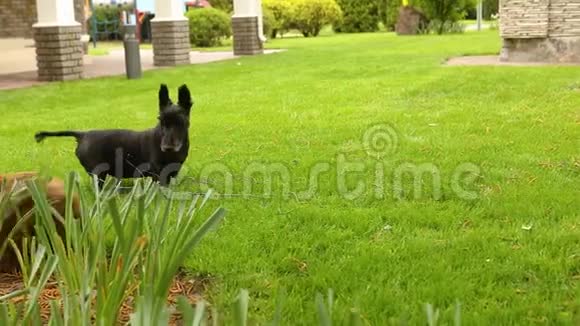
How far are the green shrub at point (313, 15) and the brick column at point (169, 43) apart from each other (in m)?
16.3

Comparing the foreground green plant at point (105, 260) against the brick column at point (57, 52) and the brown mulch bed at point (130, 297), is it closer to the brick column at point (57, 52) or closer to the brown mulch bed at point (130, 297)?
the brown mulch bed at point (130, 297)

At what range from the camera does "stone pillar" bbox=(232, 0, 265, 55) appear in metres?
19.2

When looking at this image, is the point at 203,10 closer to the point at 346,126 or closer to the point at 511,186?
the point at 346,126

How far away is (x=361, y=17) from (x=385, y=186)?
101 feet

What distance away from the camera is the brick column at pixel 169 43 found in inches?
645

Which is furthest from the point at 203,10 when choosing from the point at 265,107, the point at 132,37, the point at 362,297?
the point at 362,297

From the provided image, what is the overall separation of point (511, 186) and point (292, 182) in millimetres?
1380

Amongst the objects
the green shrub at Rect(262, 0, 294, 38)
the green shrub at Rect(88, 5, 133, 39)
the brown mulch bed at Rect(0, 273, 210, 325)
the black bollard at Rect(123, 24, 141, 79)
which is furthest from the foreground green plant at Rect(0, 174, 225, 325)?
the green shrub at Rect(88, 5, 133, 39)

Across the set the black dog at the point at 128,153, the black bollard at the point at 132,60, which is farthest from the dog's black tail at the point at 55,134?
the black bollard at the point at 132,60

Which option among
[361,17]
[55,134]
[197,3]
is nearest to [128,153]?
[55,134]

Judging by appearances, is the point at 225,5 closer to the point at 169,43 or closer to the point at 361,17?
the point at 361,17

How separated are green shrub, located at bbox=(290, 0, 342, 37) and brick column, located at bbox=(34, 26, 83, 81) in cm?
1972

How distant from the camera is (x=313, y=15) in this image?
107 ft

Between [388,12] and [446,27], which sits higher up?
[388,12]
